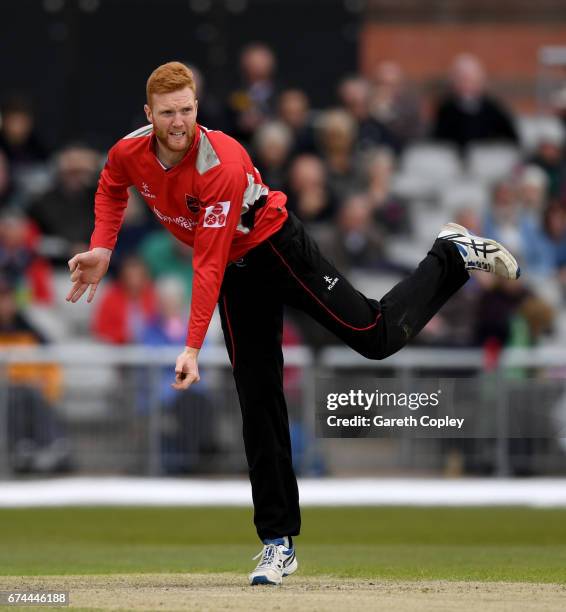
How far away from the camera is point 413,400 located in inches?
369

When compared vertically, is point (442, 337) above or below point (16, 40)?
below

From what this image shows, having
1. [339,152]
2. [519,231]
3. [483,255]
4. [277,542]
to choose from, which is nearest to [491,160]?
[519,231]

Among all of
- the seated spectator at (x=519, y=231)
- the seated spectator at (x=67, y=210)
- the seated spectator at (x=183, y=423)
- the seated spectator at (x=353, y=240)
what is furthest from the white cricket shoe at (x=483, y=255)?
the seated spectator at (x=519, y=231)

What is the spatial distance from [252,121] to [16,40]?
3636mm

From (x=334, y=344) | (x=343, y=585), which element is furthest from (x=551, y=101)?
(x=343, y=585)

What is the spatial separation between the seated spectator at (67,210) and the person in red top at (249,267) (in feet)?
28.9

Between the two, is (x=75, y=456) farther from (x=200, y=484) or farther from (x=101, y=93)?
(x=101, y=93)

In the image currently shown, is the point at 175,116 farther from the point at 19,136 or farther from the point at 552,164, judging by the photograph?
the point at 552,164

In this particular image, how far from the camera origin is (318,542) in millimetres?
11891

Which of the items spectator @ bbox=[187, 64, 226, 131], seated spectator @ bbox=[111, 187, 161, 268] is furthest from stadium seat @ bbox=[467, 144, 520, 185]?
seated spectator @ bbox=[111, 187, 161, 268]

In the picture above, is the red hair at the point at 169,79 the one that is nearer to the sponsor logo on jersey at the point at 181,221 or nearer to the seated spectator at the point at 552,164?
the sponsor logo on jersey at the point at 181,221

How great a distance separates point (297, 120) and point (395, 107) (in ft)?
4.32

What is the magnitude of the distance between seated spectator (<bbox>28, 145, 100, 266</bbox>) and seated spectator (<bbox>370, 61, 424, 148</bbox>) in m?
3.55

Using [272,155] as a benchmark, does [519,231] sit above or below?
below
